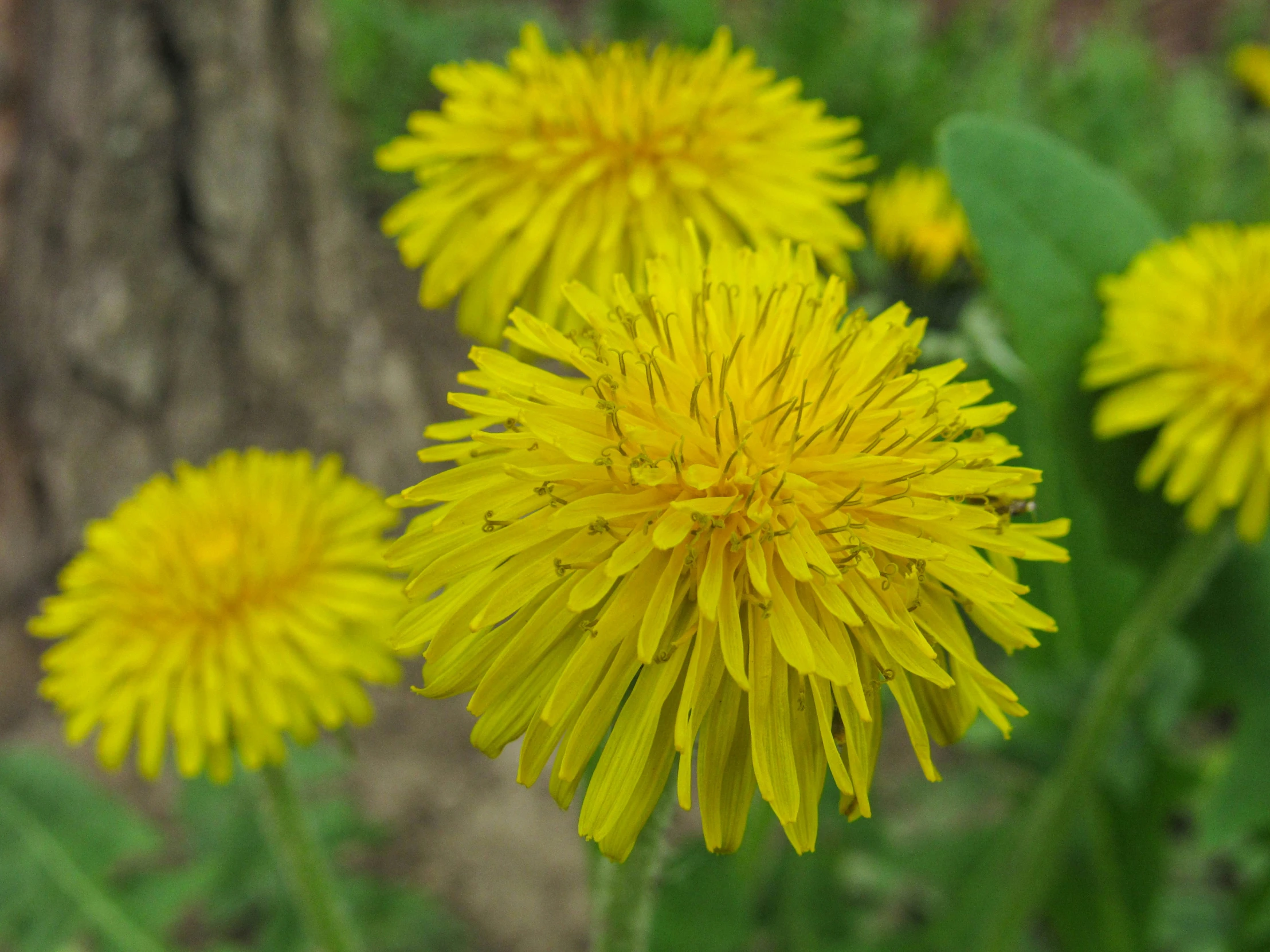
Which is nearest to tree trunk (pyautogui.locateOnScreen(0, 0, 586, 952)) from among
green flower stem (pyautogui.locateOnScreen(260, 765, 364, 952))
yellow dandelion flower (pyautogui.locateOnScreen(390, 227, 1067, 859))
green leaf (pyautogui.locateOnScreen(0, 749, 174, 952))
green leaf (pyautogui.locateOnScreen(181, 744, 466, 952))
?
green leaf (pyautogui.locateOnScreen(181, 744, 466, 952))

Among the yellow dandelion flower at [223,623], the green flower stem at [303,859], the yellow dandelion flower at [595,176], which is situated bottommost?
the green flower stem at [303,859]

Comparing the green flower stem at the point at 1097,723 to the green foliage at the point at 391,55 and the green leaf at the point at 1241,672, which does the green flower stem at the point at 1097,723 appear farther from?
the green foliage at the point at 391,55

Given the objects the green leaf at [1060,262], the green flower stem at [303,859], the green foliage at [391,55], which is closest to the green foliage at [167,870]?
the green flower stem at [303,859]

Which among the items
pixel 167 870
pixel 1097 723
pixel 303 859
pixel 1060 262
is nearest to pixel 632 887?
pixel 303 859

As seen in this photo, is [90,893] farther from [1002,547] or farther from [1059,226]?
[1059,226]

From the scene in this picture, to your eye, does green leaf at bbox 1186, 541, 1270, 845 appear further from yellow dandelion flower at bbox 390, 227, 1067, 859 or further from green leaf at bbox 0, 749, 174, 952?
green leaf at bbox 0, 749, 174, 952

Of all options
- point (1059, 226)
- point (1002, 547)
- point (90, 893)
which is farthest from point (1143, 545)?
point (90, 893)
